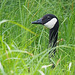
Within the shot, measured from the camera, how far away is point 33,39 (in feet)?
11.7

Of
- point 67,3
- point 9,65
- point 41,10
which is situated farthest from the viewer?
point 67,3

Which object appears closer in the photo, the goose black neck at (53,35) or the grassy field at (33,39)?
the grassy field at (33,39)

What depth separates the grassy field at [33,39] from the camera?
121 inches

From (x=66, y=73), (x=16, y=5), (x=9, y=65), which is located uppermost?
(x=16, y=5)

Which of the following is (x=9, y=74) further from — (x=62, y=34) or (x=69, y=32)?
(x=62, y=34)

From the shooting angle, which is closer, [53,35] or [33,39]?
[33,39]

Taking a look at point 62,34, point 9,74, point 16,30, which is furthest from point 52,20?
point 9,74

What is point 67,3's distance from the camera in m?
5.86

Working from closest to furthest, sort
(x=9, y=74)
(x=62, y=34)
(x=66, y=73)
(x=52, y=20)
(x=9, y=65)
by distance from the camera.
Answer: (x=9, y=74)
(x=9, y=65)
(x=66, y=73)
(x=52, y=20)
(x=62, y=34)

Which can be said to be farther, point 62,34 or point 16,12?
point 16,12

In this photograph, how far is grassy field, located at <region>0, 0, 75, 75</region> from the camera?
10.1 ft

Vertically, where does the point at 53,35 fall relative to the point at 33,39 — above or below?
below

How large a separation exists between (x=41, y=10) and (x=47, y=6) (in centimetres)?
37

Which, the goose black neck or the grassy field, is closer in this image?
the grassy field
